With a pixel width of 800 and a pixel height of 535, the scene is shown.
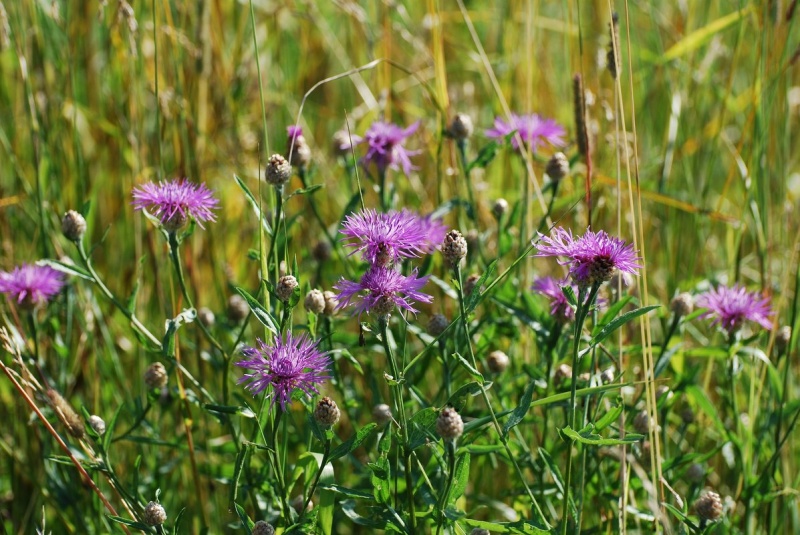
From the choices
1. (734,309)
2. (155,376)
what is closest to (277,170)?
(155,376)

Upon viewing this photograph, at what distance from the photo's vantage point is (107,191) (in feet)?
8.36

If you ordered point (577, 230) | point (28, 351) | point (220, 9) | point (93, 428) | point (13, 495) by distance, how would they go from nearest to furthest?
point (93, 428)
point (28, 351)
point (13, 495)
point (577, 230)
point (220, 9)

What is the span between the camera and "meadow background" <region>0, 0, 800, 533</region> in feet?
4.91

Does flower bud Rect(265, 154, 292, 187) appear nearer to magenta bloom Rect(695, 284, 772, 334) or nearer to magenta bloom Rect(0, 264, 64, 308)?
magenta bloom Rect(0, 264, 64, 308)

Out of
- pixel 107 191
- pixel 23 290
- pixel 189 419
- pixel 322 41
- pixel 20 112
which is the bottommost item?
pixel 189 419

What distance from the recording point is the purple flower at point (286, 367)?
1179mm

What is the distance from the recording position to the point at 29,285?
62.6 inches

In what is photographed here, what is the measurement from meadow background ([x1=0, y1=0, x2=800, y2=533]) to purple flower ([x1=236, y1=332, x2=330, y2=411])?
10cm

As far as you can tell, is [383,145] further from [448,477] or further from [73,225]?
[448,477]

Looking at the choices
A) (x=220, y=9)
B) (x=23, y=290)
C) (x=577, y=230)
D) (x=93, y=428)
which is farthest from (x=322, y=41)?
(x=93, y=428)

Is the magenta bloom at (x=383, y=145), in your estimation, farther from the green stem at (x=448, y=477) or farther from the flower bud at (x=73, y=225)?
the green stem at (x=448, y=477)

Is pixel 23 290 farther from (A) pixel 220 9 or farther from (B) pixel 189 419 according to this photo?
(A) pixel 220 9

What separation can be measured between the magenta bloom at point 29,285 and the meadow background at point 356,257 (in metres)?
0.06

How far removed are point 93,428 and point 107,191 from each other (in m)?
1.34
